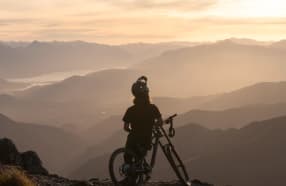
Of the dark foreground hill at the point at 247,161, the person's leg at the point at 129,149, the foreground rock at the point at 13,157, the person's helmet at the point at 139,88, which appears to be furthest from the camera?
the dark foreground hill at the point at 247,161

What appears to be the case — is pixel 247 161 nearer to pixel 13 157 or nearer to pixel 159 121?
pixel 13 157

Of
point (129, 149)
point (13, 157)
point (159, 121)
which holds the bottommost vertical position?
point (13, 157)

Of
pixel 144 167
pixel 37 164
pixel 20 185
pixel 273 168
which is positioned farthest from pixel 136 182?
pixel 273 168

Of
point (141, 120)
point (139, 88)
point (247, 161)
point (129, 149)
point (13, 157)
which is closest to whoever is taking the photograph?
point (129, 149)

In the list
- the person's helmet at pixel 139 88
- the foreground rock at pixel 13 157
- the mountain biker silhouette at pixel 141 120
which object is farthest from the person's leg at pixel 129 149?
the foreground rock at pixel 13 157

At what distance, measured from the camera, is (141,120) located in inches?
498

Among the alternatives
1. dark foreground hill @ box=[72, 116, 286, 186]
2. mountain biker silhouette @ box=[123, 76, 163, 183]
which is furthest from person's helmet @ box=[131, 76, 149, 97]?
dark foreground hill @ box=[72, 116, 286, 186]

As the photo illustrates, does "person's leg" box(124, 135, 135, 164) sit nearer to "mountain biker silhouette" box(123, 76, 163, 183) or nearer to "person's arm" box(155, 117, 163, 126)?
"mountain biker silhouette" box(123, 76, 163, 183)

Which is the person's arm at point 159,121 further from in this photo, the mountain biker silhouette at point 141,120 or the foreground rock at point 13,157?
the foreground rock at point 13,157

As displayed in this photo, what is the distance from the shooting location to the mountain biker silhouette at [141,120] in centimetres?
1249

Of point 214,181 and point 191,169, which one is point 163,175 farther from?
point 214,181

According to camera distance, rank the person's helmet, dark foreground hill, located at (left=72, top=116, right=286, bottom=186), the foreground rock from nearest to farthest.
→ the person's helmet, the foreground rock, dark foreground hill, located at (left=72, top=116, right=286, bottom=186)

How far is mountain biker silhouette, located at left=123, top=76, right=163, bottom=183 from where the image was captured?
12.5 m

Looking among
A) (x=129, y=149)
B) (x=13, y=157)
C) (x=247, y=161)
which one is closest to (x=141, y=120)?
(x=129, y=149)
